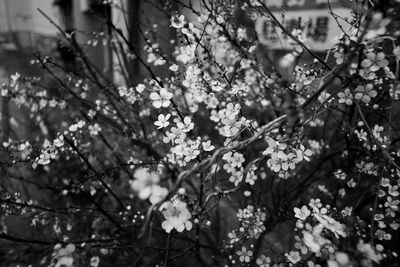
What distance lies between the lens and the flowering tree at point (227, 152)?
1276mm

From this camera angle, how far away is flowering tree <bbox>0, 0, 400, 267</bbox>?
128cm

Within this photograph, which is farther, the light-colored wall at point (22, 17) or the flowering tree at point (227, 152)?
the light-colored wall at point (22, 17)

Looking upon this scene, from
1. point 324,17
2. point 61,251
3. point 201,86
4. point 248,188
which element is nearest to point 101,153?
point 248,188

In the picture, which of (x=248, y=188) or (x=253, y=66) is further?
(x=253, y=66)

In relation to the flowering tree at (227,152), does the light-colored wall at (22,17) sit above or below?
above

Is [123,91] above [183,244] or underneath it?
above

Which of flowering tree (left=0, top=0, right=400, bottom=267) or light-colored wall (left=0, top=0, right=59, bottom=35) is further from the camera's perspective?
light-colored wall (left=0, top=0, right=59, bottom=35)

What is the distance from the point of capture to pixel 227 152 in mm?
1264

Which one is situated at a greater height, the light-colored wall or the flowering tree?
the light-colored wall

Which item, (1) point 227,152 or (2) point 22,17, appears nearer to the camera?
(1) point 227,152

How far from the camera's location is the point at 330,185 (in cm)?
318

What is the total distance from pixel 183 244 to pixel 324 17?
324 cm

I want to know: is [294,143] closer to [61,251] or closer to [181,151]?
[181,151]

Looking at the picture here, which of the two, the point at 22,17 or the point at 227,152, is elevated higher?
the point at 22,17
